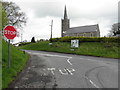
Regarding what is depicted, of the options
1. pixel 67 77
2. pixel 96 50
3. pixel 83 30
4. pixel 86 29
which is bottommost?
pixel 67 77

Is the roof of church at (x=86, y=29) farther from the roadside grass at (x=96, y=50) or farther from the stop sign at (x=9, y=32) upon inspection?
the stop sign at (x=9, y=32)

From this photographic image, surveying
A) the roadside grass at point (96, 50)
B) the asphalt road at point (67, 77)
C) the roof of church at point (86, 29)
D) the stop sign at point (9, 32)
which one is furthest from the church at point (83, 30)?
the stop sign at point (9, 32)

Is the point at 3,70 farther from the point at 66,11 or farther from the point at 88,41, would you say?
the point at 66,11

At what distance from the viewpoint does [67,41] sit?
33500mm

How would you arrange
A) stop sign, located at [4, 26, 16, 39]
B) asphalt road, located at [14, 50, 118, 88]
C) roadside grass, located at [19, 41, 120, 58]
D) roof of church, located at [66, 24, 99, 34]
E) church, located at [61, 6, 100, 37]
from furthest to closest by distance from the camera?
roof of church, located at [66, 24, 99, 34] < church, located at [61, 6, 100, 37] < roadside grass, located at [19, 41, 120, 58] < stop sign, located at [4, 26, 16, 39] < asphalt road, located at [14, 50, 118, 88]

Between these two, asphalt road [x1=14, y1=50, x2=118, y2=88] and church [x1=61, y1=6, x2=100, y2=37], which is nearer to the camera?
asphalt road [x1=14, y1=50, x2=118, y2=88]

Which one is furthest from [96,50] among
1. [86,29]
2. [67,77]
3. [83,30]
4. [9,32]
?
[83,30]

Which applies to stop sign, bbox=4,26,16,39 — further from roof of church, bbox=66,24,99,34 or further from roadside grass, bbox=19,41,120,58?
roof of church, bbox=66,24,99,34

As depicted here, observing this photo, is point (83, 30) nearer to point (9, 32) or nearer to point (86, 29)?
point (86, 29)

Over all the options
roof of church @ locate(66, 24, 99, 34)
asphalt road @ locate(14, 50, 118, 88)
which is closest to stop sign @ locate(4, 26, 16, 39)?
asphalt road @ locate(14, 50, 118, 88)

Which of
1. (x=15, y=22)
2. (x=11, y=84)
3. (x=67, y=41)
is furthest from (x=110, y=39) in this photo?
(x=15, y=22)

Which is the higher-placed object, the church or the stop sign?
the church

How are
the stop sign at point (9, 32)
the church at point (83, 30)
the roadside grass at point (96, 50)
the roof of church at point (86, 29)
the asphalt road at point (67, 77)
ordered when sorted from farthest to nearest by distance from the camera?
the roof of church at point (86, 29)
the church at point (83, 30)
the roadside grass at point (96, 50)
the stop sign at point (9, 32)
the asphalt road at point (67, 77)

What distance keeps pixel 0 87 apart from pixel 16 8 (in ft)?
115
